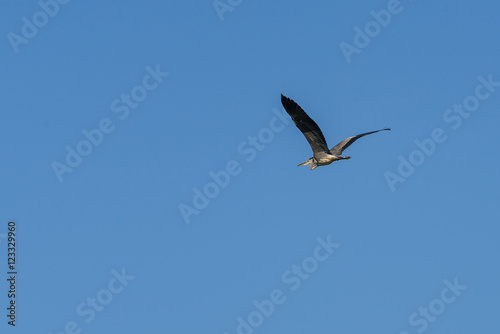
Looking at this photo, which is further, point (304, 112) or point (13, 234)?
point (13, 234)

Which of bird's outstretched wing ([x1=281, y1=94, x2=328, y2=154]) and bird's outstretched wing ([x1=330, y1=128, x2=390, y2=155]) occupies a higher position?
bird's outstretched wing ([x1=281, y1=94, x2=328, y2=154])

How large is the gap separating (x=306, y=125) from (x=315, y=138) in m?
0.83

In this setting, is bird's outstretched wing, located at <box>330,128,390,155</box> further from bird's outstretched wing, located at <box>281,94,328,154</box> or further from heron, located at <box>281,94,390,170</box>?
bird's outstretched wing, located at <box>281,94,328,154</box>

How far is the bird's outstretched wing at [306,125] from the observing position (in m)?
55.8

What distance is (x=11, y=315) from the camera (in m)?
62.0

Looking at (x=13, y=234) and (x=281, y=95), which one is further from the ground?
(x=13, y=234)

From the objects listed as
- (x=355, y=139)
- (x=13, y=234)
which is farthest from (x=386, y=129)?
(x=13, y=234)

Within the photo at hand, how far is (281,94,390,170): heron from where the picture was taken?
2196 inches

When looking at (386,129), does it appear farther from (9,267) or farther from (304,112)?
(9,267)

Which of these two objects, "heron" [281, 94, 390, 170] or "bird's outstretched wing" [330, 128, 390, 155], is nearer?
"heron" [281, 94, 390, 170]

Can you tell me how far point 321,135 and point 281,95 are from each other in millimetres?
2229

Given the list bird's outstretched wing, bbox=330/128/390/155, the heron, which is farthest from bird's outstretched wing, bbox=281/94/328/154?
bird's outstretched wing, bbox=330/128/390/155

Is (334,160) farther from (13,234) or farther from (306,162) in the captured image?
(13,234)

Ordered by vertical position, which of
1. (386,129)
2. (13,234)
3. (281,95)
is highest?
(13,234)
